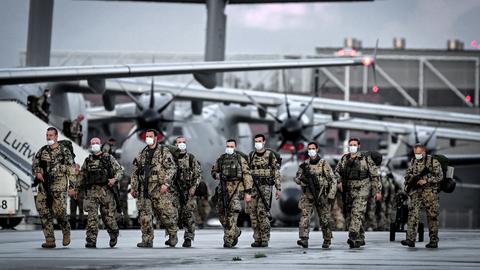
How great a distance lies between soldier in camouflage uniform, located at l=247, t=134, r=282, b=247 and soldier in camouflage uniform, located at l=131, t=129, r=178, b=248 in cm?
141

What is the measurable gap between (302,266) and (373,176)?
5515 millimetres

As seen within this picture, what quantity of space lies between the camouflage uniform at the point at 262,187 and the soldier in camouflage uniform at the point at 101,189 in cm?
214

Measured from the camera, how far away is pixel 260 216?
1638cm

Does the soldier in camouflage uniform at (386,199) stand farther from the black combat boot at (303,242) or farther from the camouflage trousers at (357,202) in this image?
the black combat boot at (303,242)

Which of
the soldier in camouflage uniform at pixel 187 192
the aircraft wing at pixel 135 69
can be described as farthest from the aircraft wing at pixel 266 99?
the soldier in camouflage uniform at pixel 187 192

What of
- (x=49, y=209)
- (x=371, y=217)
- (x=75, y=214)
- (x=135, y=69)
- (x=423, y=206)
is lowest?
(x=75, y=214)

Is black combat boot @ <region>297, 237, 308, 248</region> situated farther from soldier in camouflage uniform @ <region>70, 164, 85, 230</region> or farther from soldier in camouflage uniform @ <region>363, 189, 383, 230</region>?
soldier in camouflage uniform @ <region>363, 189, 383, 230</region>

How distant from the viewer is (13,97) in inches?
1016

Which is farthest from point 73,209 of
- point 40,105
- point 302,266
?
point 302,266

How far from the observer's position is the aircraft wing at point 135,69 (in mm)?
23345

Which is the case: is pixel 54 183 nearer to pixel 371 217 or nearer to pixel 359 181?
pixel 359 181

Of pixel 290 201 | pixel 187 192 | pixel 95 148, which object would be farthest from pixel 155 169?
pixel 290 201

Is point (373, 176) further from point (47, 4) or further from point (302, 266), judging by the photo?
point (47, 4)

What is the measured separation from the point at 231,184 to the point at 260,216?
0.69m
